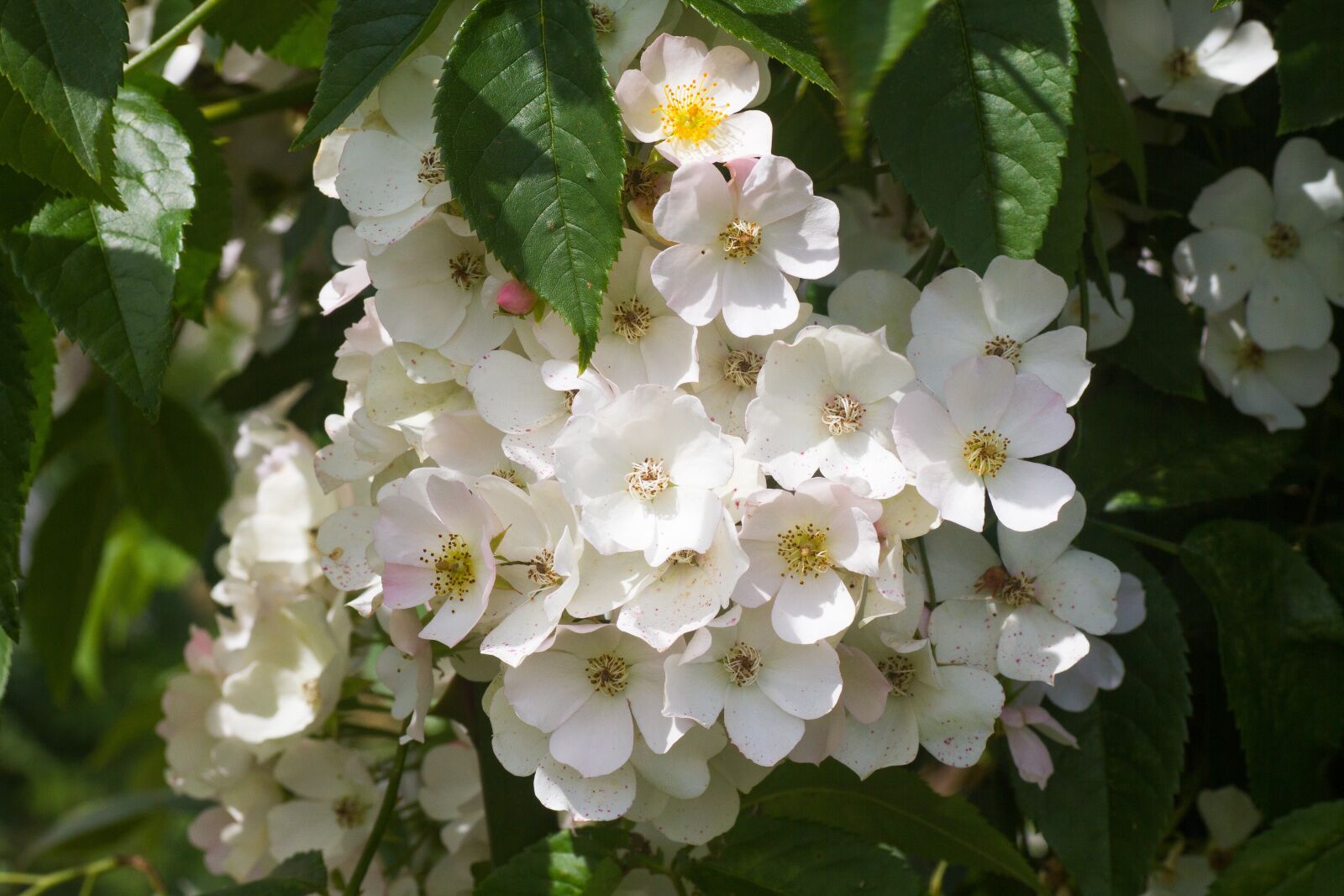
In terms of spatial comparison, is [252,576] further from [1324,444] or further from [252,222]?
[1324,444]

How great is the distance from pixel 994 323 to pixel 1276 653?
1.20 ft

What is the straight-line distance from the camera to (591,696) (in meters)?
0.59

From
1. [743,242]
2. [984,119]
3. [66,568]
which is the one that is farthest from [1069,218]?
[66,568]

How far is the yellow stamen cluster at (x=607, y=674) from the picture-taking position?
23.1 inches

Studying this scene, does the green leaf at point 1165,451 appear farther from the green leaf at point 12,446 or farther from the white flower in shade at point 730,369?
the green leaf at point 12,446

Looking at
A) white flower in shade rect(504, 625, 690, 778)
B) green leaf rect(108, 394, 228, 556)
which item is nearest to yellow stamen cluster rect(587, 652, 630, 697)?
white flower in shade rect(504, 625, 690, 778)

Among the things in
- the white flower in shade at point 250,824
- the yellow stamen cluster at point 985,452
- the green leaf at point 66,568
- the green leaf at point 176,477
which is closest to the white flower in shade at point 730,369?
the yellow stamen cluster at point 985,452

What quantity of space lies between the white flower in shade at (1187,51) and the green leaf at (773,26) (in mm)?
335

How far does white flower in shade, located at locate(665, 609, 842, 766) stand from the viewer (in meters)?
0.55

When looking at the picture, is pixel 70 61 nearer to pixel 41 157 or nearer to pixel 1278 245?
pixel 41 157

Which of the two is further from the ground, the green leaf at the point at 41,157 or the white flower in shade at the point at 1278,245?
the green leaf at the point at 41,157

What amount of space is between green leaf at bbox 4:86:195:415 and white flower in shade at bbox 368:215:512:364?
0.11 m

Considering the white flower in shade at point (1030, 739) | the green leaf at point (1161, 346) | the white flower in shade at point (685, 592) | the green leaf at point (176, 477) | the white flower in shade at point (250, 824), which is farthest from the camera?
the green leaf at point (176, 477)

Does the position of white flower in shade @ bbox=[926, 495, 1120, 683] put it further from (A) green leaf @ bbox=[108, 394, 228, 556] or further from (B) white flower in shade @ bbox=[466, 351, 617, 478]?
(A) green leaf @ bbox=[108, 394, 228, 556]
